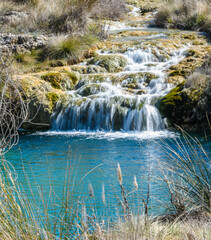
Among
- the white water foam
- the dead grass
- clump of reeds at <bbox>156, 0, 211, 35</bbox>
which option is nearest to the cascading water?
the white water foam

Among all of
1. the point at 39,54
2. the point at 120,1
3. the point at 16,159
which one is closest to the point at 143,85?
the point at 39,54

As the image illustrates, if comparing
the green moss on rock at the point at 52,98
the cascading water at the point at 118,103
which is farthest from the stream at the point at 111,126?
the green moss on rock at the point at 52,98

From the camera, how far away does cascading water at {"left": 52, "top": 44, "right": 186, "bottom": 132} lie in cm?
868

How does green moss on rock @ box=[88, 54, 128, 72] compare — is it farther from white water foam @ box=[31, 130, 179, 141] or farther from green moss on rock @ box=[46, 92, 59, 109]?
white water foam @ box=[31, 130, 179, 141]

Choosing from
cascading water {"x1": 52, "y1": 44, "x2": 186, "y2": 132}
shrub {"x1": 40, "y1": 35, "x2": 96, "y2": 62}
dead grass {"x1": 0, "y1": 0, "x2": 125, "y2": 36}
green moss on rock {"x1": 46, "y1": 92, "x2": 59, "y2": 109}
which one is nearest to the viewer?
cascading water {"x1": 52, "y1": 44, "x2": 186, "y2": 132}

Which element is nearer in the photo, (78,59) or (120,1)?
(78,59)

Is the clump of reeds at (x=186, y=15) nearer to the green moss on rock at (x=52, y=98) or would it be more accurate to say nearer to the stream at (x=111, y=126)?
the stream at (x=111, y=126)

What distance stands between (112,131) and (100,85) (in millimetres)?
1847

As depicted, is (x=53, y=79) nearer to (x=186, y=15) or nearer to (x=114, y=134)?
(x=114, y=134)

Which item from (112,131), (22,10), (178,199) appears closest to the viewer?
(178,199)

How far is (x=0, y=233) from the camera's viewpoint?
198 centimetres

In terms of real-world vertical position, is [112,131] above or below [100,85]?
below

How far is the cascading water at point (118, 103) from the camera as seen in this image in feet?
28.5

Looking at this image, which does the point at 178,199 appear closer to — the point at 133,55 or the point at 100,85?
the point at 100,85
